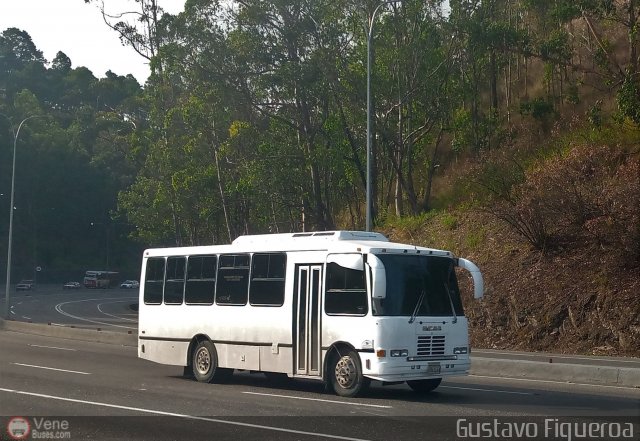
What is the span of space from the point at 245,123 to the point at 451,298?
36632 millimetres

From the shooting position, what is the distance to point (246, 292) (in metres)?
19.8

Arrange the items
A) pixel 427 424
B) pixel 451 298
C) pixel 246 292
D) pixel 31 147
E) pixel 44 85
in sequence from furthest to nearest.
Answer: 1. pixel 44 85
2. pixel 31 147
3. pixel 246 292
4. pixel 451 298
5. pixel 427 424

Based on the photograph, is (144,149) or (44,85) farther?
(44,85)

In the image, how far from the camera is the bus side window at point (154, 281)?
22.3 m

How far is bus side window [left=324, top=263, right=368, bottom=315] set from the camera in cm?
1727

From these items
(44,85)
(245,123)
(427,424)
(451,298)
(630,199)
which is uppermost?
(44,85)

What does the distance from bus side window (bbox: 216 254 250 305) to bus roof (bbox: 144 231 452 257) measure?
188mm

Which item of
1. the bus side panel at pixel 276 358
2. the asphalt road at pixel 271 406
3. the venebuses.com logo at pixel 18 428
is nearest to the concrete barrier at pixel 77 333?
the asphalt road at pixel 271 406

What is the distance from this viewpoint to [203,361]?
20484mm

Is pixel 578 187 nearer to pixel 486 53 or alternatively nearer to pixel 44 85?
pixel 486 53

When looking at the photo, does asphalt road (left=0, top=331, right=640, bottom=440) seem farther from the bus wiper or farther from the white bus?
the bus wiper

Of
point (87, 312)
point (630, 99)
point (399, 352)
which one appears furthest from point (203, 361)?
point (87, 312)

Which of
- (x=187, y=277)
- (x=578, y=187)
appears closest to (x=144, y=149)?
(x=578, y=187)

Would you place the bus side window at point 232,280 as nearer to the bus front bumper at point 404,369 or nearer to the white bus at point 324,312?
the white bus at point 324,312
